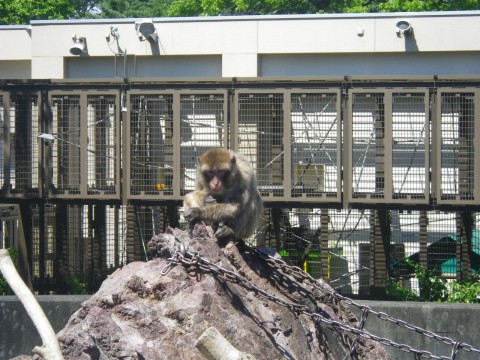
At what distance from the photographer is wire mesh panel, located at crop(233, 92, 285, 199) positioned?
13016mm

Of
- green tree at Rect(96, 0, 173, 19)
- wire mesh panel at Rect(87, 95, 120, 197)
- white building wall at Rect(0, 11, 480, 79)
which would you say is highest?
green tree at Rect(96, 0, 173, 19)

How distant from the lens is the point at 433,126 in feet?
41.3

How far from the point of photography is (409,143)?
12844mm

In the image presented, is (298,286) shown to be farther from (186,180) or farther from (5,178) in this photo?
(5,178)

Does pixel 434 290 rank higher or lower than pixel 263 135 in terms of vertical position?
lower

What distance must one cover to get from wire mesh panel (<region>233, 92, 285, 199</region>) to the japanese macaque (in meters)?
4.11

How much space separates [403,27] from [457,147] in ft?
18.9

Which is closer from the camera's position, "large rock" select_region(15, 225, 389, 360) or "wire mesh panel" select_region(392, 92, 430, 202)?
"large rock" select_region(15, 225, 389, 360)

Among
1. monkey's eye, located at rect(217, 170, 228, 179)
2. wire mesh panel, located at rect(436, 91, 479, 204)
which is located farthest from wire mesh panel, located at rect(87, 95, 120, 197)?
monkey's eye, located at rect(217, 170, 228, 179)

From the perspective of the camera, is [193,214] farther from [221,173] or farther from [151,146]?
[151,146]

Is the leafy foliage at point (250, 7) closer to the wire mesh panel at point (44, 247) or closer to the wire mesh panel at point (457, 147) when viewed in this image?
the wire mesh panel at point (457, 147)

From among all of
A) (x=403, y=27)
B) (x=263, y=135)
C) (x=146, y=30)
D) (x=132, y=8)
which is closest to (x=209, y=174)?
(x=263, y=135)

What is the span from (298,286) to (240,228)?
0.99 m

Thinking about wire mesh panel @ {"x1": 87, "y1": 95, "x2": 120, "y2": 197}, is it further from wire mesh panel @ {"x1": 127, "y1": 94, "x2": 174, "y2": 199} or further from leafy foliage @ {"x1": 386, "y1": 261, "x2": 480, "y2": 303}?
leafy foliage @ {"x1": 386, "y1": 261, "x2": 480, "y2": 303}
